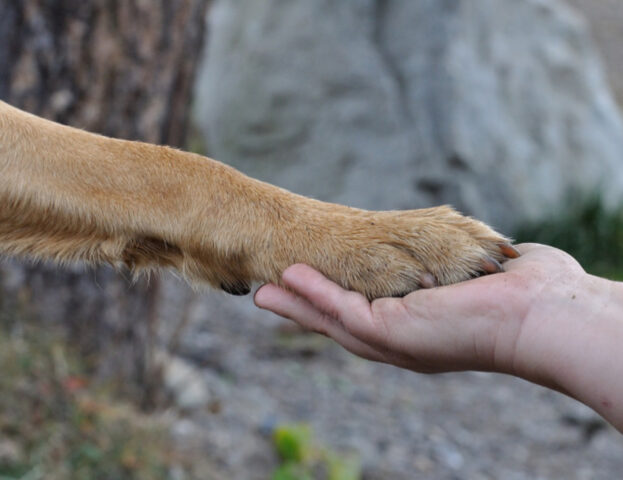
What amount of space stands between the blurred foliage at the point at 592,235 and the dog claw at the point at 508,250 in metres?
6.73

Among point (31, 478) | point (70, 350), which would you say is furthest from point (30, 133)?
point (70, 350)

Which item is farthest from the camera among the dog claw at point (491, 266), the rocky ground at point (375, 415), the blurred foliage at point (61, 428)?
the rocky ground at point (375, 415)

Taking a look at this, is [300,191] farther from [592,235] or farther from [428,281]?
[428,281]

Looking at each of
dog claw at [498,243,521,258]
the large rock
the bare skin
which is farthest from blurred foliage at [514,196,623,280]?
the bare skin

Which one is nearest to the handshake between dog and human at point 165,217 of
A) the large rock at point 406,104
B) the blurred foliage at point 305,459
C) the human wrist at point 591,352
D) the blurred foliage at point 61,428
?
the human wrist at point 591,352

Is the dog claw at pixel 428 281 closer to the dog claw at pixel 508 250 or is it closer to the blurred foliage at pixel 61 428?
the dog claw at pixel 508 250

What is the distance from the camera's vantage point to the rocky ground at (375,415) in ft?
14.8

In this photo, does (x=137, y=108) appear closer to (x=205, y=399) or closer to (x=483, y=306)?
(x=205, y=399)

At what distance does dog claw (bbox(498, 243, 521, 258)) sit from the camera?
212 cm

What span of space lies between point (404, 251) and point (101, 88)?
229 cm

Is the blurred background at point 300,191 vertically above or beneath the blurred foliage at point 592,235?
above

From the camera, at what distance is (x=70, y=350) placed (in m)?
4.15

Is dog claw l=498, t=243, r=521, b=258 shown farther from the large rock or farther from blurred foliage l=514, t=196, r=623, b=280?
blurred foliage l=514, t=196, r=623, b=280

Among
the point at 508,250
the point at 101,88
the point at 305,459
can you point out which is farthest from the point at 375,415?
the point at 508,250
